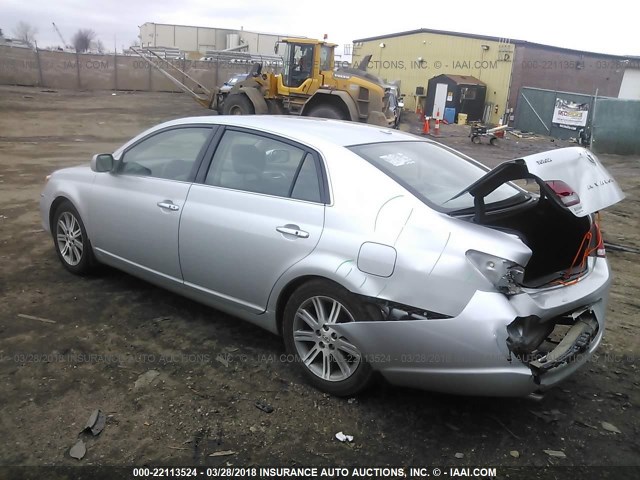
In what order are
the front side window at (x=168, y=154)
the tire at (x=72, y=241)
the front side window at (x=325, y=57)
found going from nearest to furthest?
the front side window at (x=168, y=154), the tire at (x=72, y=241), the front side window at (x=325, y=57)

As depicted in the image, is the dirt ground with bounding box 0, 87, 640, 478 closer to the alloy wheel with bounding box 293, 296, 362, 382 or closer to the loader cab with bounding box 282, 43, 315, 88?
the alloy wheel with bounding box 293, 296, 362, 382

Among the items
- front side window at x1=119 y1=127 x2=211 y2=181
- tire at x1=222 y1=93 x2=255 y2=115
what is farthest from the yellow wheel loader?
front side window at x1=119 y1=127 x2=211 y2=181

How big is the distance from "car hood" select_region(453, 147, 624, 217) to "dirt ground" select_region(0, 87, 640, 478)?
1.23 meters

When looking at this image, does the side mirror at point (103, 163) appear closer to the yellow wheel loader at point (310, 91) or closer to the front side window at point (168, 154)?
the front side window at point (168, 154)

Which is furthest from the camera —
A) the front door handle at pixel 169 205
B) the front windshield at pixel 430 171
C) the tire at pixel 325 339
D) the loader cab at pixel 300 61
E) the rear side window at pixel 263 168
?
the loader cab at pixel 300 61

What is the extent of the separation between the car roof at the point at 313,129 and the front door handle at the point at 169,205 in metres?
0.66

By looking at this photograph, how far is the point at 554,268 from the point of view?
321 centimetres

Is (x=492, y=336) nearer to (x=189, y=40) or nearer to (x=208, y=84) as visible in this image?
(x=208, y=84)

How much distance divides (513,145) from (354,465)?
20.7 metres

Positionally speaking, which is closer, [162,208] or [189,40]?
[162,208]

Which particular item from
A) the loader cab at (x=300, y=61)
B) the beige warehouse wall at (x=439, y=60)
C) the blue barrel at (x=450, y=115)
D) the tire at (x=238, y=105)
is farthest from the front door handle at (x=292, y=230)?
the beige warehouse wall at (x=439, y=60)

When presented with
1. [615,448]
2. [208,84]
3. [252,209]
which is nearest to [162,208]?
[252,209]

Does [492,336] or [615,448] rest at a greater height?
[492,336]

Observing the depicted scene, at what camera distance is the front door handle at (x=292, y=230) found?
3205 mm
